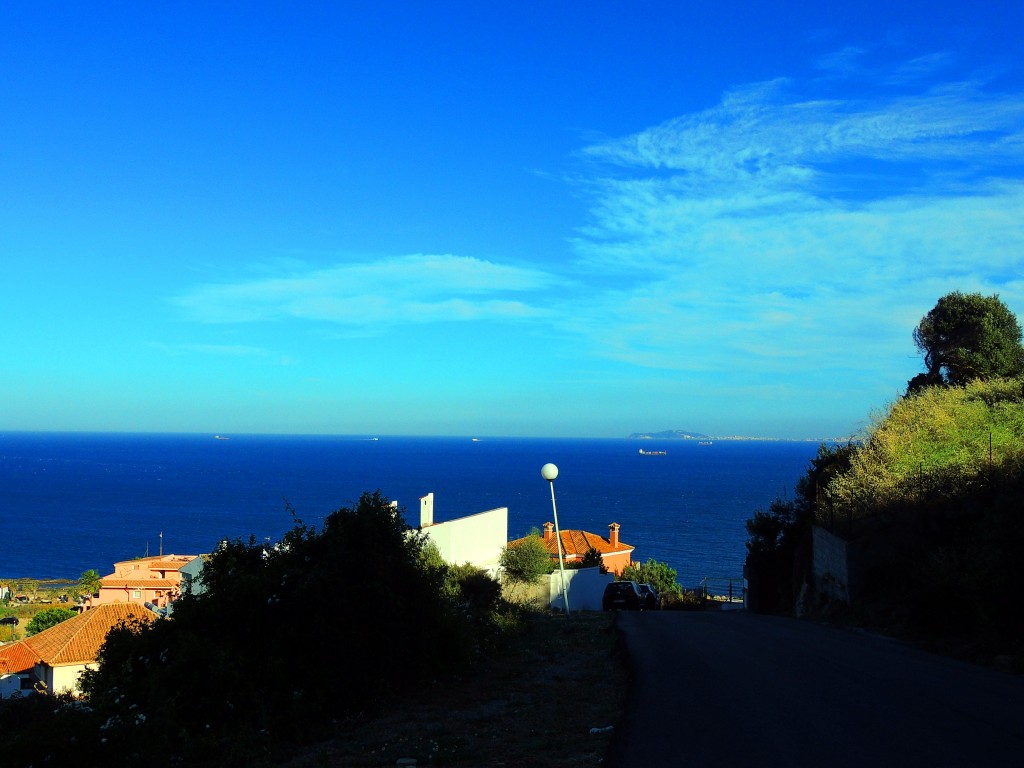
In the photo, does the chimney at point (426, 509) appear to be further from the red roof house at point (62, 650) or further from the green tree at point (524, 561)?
the red roof house at point (62, 650)

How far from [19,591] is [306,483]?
334 ft

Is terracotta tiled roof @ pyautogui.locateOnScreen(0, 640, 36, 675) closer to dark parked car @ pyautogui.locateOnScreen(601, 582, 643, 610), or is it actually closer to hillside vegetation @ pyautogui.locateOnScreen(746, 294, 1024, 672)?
dark parked car @ pyautogui.locateOnScreen(601, 582, 643, 610)

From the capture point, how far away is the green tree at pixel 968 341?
29625mm

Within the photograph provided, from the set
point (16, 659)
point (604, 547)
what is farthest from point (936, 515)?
point (604, 547)

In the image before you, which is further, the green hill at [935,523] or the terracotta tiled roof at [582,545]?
the terracotta tiled roof at [582,545]

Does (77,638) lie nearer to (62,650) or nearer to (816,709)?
(62,650)

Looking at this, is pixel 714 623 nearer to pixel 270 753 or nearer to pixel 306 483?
pixel 270 753

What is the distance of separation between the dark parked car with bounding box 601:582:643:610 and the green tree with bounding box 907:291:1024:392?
1278cm

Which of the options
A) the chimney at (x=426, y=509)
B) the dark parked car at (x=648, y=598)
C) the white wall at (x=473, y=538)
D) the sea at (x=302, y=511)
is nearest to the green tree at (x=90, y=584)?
the sea at (x=302, y=511)

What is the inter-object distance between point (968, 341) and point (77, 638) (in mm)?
37225

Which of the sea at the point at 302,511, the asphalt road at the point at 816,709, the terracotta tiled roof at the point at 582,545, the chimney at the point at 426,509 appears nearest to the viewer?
the asphalt road at the point at 816,709

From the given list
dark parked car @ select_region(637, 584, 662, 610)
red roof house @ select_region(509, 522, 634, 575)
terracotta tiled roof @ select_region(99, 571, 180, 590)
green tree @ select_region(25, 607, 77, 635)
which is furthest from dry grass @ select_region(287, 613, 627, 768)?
terracotta tiled roof @ select_region(99, 571, 180, 590)

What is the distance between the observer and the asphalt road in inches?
272

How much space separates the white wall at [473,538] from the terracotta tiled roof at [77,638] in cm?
1429
